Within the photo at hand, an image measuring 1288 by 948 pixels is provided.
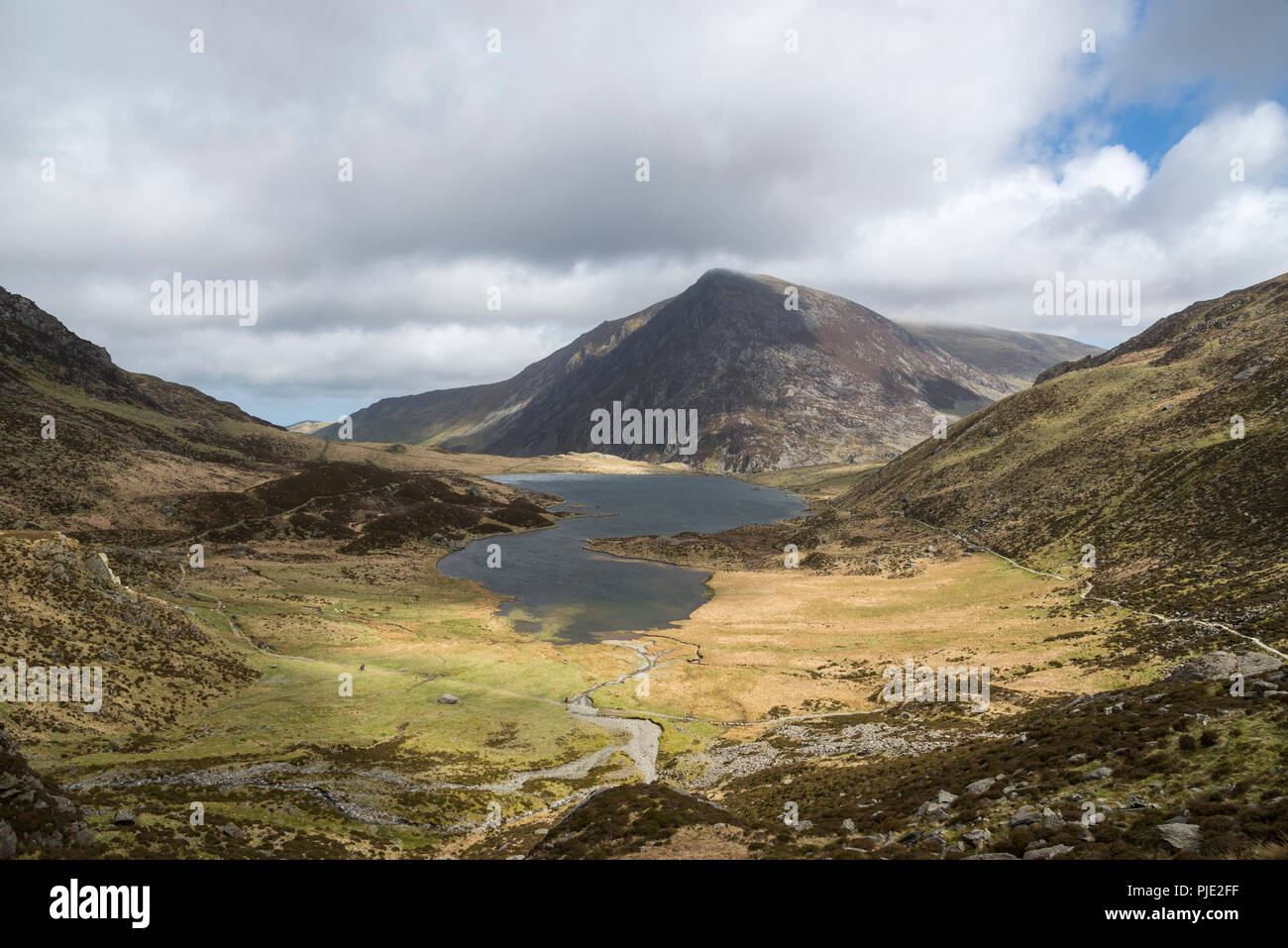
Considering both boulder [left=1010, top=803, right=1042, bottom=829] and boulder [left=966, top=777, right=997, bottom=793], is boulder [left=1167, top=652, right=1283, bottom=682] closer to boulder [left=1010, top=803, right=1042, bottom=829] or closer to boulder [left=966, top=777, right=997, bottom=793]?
boulder [left=966, top=777, right=997, bottom=793]

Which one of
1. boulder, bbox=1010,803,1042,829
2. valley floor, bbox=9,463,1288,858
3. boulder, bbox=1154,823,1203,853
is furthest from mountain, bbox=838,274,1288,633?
boulder, bbox=1154,823,1203,853

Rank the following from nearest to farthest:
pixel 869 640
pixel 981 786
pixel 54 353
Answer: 1. pixel 981 786
2. pixel 869 640
3. pixel 54 353

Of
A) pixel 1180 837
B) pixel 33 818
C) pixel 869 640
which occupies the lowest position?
pixel 869 640

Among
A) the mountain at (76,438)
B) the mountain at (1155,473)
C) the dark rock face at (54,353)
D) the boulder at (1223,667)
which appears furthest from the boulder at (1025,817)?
the dark rock face at (54,353)

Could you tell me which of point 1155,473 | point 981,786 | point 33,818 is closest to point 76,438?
point 33,818

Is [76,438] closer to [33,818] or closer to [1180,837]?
[33,818]
